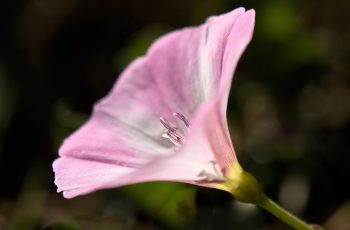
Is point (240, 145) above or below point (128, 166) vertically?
below

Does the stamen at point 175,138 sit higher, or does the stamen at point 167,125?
the stamen at point 167,125

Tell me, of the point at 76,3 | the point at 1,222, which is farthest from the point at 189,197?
the point at 76,3

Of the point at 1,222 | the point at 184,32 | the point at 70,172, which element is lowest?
the point at 1,222

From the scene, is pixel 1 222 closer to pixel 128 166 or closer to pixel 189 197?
pixel 189 197

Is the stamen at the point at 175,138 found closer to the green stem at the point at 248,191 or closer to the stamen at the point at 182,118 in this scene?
the stamen at the point at 182,118

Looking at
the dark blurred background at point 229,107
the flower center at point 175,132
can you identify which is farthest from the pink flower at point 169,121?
the dark blurred background at point 229,107

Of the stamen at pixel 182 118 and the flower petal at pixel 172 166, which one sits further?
the stamen at pixel 182 118

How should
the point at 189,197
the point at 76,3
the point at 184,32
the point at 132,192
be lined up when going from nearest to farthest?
the point at 184,32 < the point at 189,197 < the point at 132,192 < the point at 76,3

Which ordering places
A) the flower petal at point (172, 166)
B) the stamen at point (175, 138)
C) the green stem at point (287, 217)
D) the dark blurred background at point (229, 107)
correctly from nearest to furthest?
the flower petal at point (172, 166) → the green stem at point (287, 217) → the stamen at point (175, 138) → the dark blurred background at point (229, 107)
